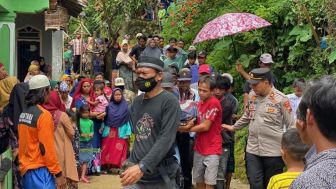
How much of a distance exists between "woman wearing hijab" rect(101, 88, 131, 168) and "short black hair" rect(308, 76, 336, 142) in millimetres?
8666

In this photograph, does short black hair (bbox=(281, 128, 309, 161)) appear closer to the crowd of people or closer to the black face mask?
the crowd of people

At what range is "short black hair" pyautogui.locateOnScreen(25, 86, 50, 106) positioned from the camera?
598 centimetres

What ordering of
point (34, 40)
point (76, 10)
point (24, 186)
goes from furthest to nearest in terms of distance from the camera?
point (76, 10) < point (34, 40) < point (24, 186)

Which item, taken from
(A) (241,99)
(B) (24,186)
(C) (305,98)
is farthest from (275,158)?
(A) (241,99)

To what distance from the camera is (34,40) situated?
46.1 ft

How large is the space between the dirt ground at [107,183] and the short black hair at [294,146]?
5.62 metres

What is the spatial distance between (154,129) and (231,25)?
637 centimetres

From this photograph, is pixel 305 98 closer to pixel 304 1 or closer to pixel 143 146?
pixel 143 146

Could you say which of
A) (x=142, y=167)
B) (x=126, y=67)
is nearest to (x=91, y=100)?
(x=126, y=67)

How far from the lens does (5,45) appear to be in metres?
7.70

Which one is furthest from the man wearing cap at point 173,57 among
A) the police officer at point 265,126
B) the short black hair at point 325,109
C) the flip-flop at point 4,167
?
the short black hair at point 325,109

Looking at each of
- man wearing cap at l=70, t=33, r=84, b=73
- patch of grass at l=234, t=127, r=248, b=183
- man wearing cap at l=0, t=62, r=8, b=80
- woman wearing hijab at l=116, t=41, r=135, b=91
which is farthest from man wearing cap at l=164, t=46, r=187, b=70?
man wearing cap at l=70, t=33, r=84, b=73

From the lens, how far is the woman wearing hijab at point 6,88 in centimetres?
754

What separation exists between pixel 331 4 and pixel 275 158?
A: 431 cm
